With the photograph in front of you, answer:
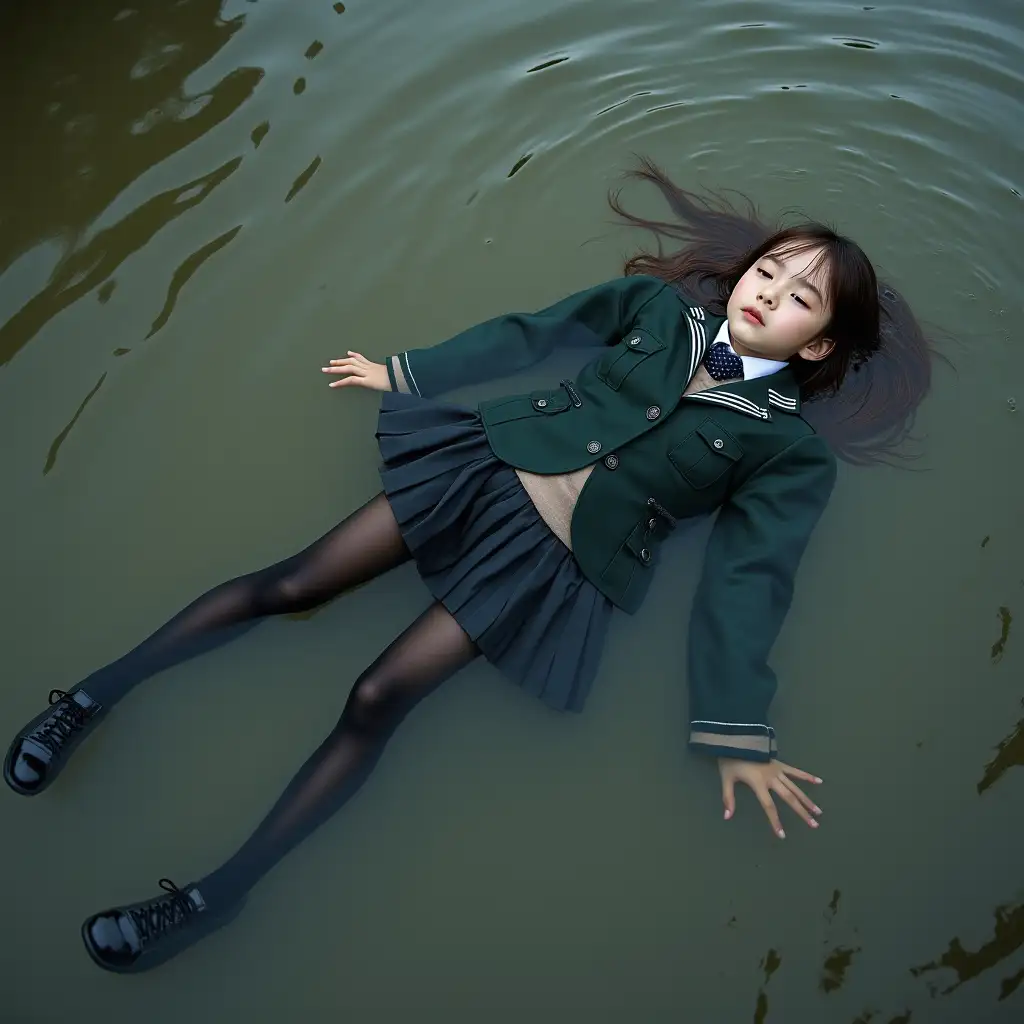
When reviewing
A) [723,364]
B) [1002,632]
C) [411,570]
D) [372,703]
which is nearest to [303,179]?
[411,570]

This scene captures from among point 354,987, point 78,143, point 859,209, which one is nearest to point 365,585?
point 354,987

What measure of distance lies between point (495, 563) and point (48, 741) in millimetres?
1023

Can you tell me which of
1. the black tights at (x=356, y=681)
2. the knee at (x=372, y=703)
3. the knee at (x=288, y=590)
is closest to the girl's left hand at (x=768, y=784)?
the black tights at (x=356, y=681)

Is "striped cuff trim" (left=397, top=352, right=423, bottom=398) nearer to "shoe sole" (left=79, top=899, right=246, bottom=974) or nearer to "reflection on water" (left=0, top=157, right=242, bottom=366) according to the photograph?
"reflection on water" (left=0, top=157, right=242, bottom=366)

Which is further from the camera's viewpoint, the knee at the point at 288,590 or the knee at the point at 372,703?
the knee at the point at 288,590

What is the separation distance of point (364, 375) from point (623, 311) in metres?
0.67

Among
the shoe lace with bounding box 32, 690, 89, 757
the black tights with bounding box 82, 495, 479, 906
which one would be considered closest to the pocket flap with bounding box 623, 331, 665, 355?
the black tights with bounding box 82, 495, 479, 906

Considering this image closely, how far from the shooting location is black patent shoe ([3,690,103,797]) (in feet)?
6.51

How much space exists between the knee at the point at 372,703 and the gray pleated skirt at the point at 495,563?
21cm

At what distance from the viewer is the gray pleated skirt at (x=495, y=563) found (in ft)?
6.72

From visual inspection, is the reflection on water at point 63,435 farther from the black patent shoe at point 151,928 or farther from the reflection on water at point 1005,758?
the reflection on water at point 1005,758

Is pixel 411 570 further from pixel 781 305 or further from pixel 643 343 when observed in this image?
pixel 781 305

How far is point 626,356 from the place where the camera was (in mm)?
2199

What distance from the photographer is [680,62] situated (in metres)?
3.06
